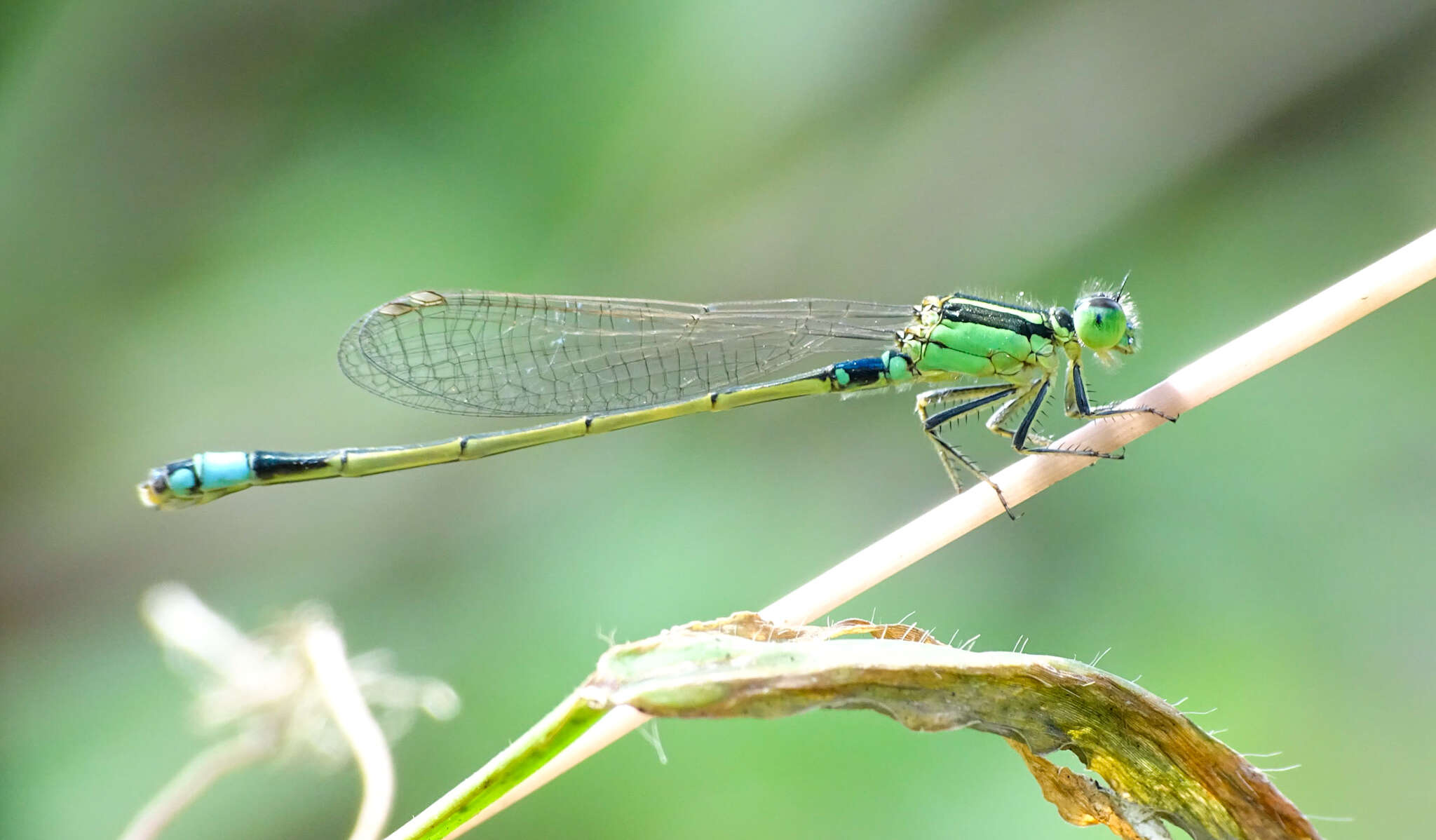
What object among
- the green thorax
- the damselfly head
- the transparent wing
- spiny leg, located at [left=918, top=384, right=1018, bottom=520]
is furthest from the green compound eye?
the transparent wing

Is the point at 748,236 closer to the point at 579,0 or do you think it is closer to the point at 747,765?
the point at 579,0

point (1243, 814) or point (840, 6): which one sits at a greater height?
point (840, 6)

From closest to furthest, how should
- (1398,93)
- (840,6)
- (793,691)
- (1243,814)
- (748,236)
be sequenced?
(793,691) → (1243,814) → (1398,93) → (840,6) → (748,236)

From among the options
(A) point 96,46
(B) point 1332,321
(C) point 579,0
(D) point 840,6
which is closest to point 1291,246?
(D) point 840,6

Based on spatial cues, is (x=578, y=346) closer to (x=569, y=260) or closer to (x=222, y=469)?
(x=222, y=469)

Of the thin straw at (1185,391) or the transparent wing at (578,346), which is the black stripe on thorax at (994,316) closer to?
the transparent wing at (578,346)

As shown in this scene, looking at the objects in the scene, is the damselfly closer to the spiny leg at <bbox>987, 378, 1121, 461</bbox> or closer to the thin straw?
the spiny leg at <bbox>987, 378, 1121, 461</bbox>
